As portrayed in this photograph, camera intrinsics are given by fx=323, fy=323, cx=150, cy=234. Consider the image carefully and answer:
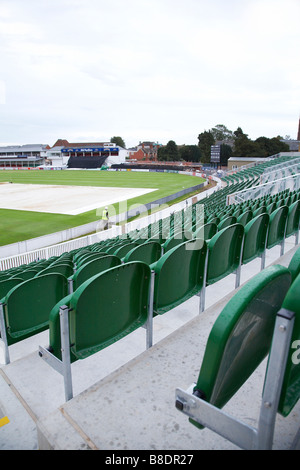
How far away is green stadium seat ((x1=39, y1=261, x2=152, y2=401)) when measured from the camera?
2006 mm

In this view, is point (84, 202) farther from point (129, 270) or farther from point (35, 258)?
point (129, 270)

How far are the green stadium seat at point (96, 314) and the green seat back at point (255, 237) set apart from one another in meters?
1.99

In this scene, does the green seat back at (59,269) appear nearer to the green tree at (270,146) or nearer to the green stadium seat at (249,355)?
the green stadium seat at (249,355)

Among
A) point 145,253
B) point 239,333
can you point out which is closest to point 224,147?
point 145,253

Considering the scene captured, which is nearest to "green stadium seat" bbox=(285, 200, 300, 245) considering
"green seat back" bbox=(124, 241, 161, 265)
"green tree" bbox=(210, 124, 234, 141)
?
"green seat back" bbox=(124, 241, 161, 265)

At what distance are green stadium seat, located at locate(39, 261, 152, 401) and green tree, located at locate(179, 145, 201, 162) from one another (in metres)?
106

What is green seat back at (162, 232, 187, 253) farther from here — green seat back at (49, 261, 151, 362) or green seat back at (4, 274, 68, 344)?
green seat back at (49, 261, 151, 362)

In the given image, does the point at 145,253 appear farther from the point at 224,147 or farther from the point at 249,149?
the point at 224,147

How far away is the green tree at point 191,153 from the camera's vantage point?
10456 cm

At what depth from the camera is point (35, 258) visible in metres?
11.1

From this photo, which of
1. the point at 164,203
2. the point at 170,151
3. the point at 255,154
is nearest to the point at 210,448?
the point at 164,203

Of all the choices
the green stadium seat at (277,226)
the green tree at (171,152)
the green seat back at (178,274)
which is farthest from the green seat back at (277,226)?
the green tree at (171,152)

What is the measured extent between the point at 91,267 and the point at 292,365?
2.47 m
